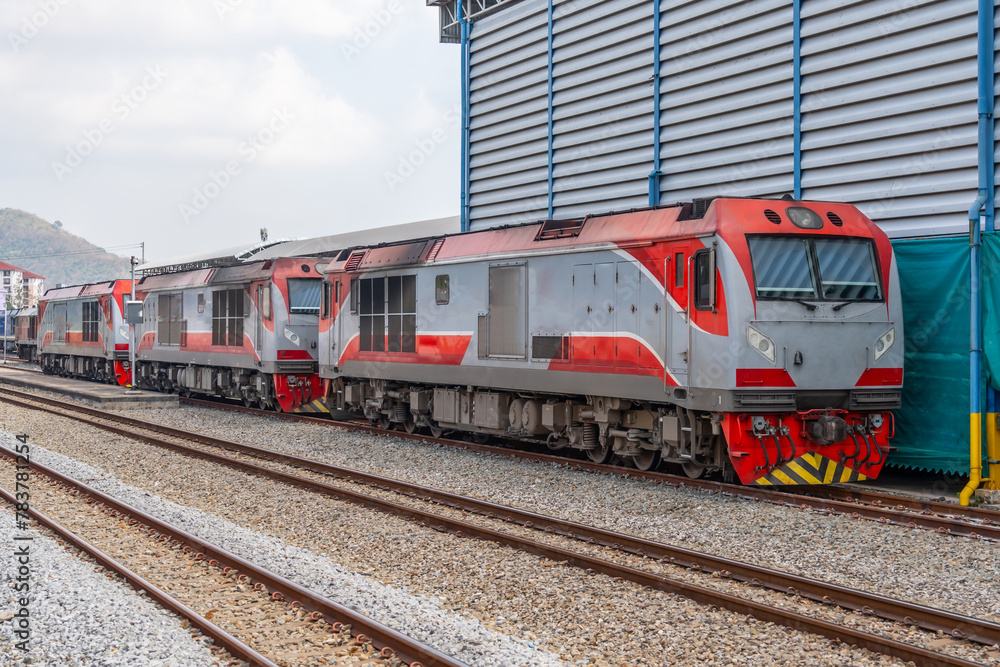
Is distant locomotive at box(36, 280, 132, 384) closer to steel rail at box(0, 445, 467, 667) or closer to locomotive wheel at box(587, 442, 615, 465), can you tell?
steel rail at box(0, 445, 467, 667)

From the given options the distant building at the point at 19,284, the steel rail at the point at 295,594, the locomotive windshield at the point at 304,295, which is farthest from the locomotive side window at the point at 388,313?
the distant building at the point at 19,284

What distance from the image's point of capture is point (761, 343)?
10.2 metres

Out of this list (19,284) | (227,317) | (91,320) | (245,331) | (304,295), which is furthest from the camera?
(19,284)

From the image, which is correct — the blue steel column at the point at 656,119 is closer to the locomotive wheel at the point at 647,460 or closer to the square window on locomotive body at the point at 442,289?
the square window on locomotive body at the point at 442,289

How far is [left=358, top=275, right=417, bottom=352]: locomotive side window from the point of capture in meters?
16.1

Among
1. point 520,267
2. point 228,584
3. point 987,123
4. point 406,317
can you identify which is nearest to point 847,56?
point 987,123

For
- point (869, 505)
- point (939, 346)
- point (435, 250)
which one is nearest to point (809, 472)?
point (869, 505)

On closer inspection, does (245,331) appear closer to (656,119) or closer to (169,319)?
(169,319)

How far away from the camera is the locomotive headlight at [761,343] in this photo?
33.2 feet

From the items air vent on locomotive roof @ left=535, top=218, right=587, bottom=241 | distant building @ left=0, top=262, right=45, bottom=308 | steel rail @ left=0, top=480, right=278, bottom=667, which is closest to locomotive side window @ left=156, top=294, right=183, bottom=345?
air vent on locomotive roof @ left=535, top=218, right=587, bottom=241

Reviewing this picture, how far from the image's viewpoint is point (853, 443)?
34.7 feet

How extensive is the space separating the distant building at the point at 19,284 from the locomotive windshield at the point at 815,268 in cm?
15362

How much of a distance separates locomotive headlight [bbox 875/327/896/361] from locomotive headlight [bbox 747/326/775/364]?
1482 mm

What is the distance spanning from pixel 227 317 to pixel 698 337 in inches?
592
